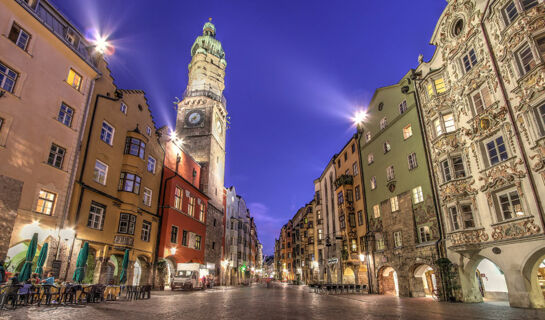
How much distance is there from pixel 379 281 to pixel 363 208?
26.3 ft

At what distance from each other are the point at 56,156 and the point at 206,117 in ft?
123

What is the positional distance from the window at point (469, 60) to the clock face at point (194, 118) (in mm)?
44020

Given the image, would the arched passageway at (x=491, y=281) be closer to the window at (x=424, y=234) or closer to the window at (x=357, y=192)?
the window at (x=424, y=234)

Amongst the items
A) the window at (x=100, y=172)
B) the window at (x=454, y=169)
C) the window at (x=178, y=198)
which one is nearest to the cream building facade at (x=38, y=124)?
the window at (x=100, y=172)

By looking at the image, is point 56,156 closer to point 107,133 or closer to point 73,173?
point 73,173

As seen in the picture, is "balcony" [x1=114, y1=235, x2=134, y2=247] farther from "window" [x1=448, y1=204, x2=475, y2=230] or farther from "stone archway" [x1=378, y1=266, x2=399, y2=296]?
"window" [x1=448, y1=204, x2=475, y2=230]

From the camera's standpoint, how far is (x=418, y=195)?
25.3 m

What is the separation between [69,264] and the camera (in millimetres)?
19938

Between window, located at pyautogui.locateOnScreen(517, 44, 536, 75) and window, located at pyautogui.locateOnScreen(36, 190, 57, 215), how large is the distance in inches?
1132

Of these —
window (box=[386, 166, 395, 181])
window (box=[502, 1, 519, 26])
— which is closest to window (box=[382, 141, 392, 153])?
window (box=[386, 166, 395, 181])

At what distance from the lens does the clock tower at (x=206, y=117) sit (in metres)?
53.2

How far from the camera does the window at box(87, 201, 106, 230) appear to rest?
22.6m

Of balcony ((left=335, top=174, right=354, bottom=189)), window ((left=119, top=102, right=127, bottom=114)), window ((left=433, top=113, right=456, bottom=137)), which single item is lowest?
window ((left=433, top=113, right=456, bottom=137))

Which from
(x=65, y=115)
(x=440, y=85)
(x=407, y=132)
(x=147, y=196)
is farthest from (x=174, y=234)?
(x=440, y=85)
